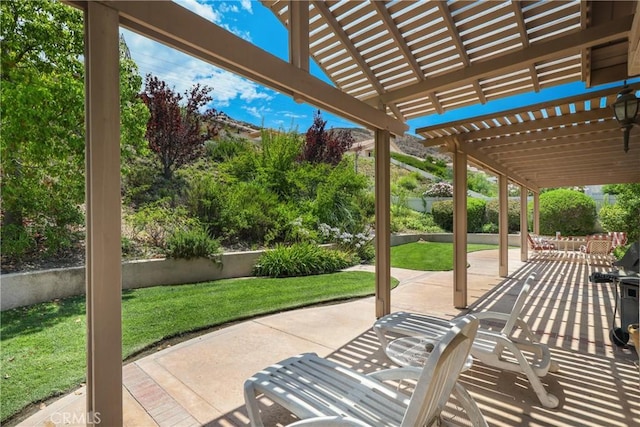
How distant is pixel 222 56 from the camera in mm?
2299

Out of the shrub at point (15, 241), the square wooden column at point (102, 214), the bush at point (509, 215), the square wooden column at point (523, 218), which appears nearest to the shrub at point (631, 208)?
the bush at point (509, 215)

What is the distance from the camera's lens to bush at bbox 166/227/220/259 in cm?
628

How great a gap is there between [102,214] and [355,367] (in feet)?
8.32

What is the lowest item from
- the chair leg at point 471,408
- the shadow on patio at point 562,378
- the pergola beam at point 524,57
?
the shadow on patio at point 562,378

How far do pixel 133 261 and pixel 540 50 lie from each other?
6.70 m

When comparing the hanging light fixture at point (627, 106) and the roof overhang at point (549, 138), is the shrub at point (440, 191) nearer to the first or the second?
the roof overhang at point (549, 138)

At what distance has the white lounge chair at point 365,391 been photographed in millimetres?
1447

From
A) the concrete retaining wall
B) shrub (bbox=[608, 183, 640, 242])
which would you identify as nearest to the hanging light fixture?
the concrete retaining wall

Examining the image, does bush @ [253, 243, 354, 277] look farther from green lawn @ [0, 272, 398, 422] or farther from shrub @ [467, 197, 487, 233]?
shrub @ [467, 197, 487, 233]

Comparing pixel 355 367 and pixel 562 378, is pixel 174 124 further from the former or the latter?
pixel 562 378

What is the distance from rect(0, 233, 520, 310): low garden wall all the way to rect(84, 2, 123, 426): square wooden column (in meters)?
4.06

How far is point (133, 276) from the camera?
5.72 meters

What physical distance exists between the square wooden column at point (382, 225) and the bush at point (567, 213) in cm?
1529

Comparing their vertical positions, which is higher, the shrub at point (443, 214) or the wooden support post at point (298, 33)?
the wooden support post at point (298, 33)
